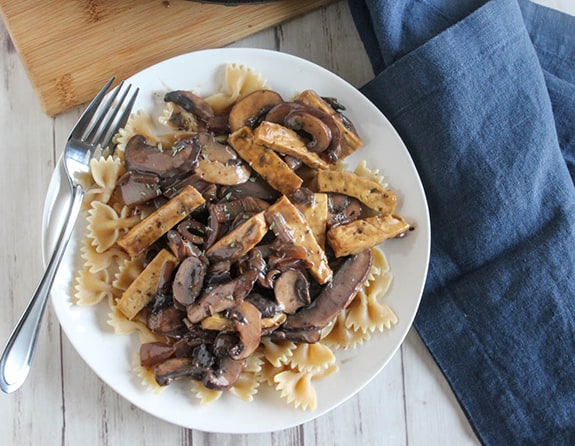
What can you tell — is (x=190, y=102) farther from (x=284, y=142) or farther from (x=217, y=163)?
(x=284, y=142)

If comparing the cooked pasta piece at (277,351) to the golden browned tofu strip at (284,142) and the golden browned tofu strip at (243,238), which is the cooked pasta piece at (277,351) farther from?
the golden browned tofu strip at (284,142)

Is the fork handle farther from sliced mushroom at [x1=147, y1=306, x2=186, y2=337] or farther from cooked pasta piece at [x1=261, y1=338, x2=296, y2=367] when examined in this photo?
Answer: cooked pasta piece at [x1=261, y1=338, x2=296, y2=367]

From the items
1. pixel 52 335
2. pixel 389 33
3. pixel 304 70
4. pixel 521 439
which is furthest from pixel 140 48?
pixel 521 439

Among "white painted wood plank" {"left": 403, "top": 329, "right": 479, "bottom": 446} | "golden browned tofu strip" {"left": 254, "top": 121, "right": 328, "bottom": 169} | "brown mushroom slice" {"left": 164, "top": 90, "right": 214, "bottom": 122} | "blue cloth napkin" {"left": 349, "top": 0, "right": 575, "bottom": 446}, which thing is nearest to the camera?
"golden browned tofu strip" {"left": 254, "top": 121, "right": 328, "bottom": 169}

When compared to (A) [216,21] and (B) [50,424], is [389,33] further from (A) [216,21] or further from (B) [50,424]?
(B) [50,424]

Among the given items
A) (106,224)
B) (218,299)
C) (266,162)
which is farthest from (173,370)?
(266,162)

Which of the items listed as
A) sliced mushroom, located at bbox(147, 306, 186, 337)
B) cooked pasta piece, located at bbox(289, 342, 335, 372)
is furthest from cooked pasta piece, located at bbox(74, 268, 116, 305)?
cooked pasta piece, located at bbox(289, 342, 335, 372)
